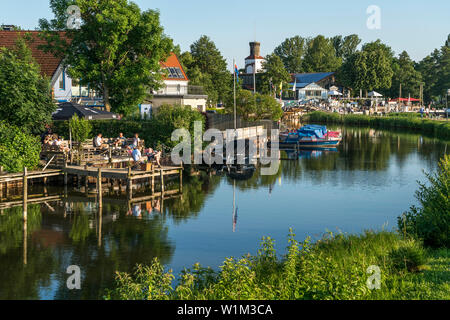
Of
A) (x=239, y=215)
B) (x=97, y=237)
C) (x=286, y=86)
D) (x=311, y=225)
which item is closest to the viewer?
(x=97, y=237)

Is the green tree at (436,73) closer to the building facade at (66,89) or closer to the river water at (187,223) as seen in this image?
the building facade at (66,89)

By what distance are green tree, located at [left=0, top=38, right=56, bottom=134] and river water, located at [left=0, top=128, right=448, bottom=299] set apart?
6.85 meters

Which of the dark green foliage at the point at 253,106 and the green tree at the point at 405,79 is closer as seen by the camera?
the dark green foliage at the point at 253,106

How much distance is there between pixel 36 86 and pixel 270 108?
38.4 meters

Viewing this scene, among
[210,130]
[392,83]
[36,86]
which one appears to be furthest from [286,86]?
[36,86]

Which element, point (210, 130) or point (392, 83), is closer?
point (210, 130)

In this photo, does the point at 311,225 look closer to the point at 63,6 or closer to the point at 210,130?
the point at 210,130

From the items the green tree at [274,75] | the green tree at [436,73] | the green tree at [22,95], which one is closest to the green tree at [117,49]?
the green tree at [22,95]

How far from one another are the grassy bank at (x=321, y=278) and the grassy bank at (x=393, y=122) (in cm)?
5496

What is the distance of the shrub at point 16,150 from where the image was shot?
3262 cm

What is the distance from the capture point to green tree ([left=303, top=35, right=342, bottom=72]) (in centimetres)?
16050
